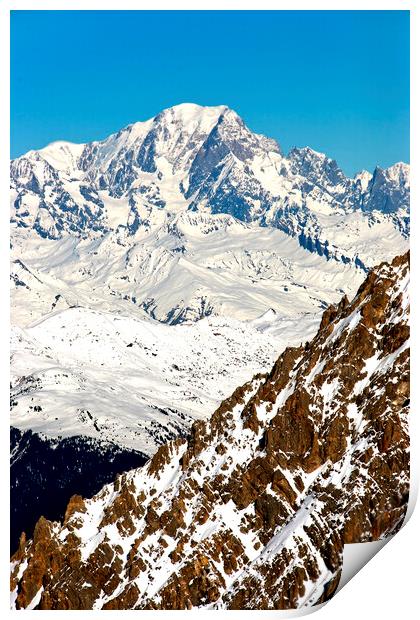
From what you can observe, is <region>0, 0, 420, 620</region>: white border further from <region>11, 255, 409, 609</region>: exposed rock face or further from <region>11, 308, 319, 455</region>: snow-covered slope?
<region>11, 308, 319, 455</region>: snow-covered slope

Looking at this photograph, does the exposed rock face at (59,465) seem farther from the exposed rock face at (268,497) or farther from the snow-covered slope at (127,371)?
the exposed rock face at (268,497)

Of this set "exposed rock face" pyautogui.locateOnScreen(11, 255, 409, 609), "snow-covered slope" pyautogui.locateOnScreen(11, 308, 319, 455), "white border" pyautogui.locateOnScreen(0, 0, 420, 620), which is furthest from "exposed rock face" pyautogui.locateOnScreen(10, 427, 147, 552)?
"white border" pyautogui.locateOnScreen(0, 0, 420, 620)
